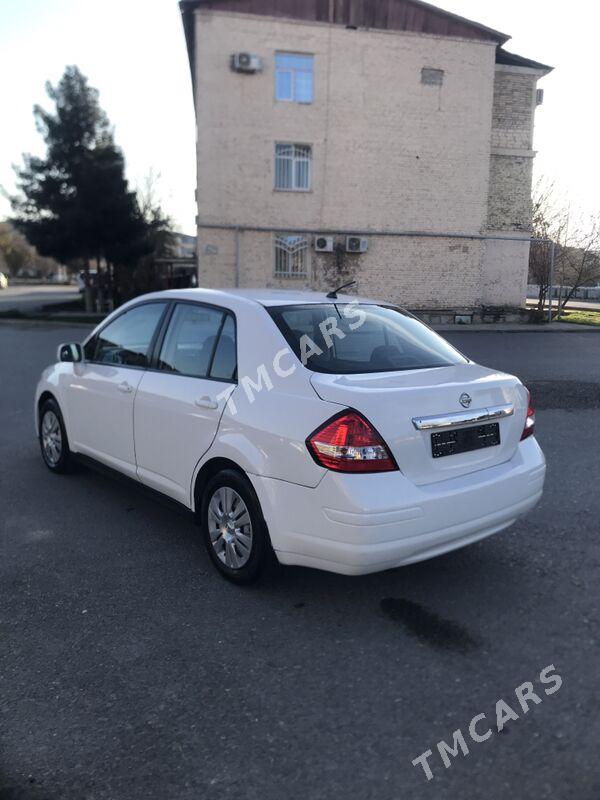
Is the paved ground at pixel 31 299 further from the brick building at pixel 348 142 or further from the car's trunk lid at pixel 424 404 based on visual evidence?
the car's trunk lid at pixel 424 404

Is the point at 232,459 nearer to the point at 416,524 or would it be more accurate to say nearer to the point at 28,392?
the point at 416,524

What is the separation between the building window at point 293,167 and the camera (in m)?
22.3

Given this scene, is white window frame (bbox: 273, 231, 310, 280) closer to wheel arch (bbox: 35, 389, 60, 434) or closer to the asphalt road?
wheel arch (bbox: 35, 389, 60, 434)

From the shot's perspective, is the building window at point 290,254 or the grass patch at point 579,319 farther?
the grass patch at point 579,319

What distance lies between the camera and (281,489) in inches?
129

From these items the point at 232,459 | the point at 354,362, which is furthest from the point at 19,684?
the point at 354,362

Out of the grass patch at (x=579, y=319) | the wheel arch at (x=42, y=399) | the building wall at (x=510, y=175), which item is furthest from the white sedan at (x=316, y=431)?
the building wall at (x=510, y=175)

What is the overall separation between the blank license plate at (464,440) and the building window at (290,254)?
19.7 metres

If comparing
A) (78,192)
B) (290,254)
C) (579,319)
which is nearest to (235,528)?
(290,254)

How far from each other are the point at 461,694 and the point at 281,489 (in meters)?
1.22

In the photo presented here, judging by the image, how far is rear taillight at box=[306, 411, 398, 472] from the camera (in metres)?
3.08

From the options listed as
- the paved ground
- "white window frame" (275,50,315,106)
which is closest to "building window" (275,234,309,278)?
"white window frame" (275,50,315,106)

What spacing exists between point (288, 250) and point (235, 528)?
19784 millimetres

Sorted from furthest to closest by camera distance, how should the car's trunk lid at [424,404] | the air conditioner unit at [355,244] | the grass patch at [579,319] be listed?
the grass patch at [579,319], the air conditioner unit at [355,244], the car's trunk lid at [424,404]
